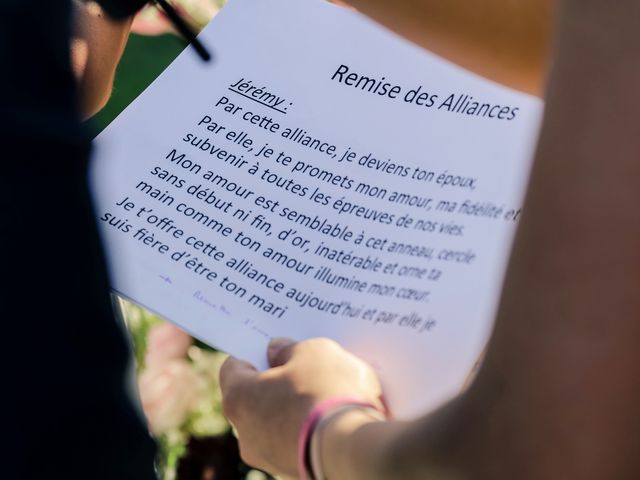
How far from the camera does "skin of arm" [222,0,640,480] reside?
1.32ft

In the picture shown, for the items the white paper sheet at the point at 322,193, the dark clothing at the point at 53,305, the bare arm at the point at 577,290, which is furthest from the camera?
the white paper sheet at the point at 322,193

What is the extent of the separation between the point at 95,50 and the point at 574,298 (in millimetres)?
521

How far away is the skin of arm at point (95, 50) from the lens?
75cm

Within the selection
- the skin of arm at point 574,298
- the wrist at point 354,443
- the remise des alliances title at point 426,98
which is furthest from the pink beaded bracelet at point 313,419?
the remise des alliances title at point 426,98

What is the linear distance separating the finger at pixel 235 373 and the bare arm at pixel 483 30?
0.31m

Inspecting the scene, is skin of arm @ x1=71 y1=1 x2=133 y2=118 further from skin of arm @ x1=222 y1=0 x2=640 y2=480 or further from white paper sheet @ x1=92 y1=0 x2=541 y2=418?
skin of arm @ x1=222 y1=0 x2=640 y2=480

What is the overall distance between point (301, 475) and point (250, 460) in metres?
0.10

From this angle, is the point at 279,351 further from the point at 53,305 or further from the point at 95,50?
the point at 95,50

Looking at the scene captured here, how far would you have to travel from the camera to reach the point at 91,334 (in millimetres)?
562

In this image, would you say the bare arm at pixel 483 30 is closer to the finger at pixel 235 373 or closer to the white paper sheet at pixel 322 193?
the white paper sheet at pixel 322 193

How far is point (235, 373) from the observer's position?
2.31 ft

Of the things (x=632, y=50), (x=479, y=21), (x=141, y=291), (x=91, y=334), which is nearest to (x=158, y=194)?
(x=141, y=291)

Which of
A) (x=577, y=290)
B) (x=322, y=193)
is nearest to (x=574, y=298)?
(x=577, y=290)

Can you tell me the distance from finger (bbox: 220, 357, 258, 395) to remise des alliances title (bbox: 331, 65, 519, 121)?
0.80ft
